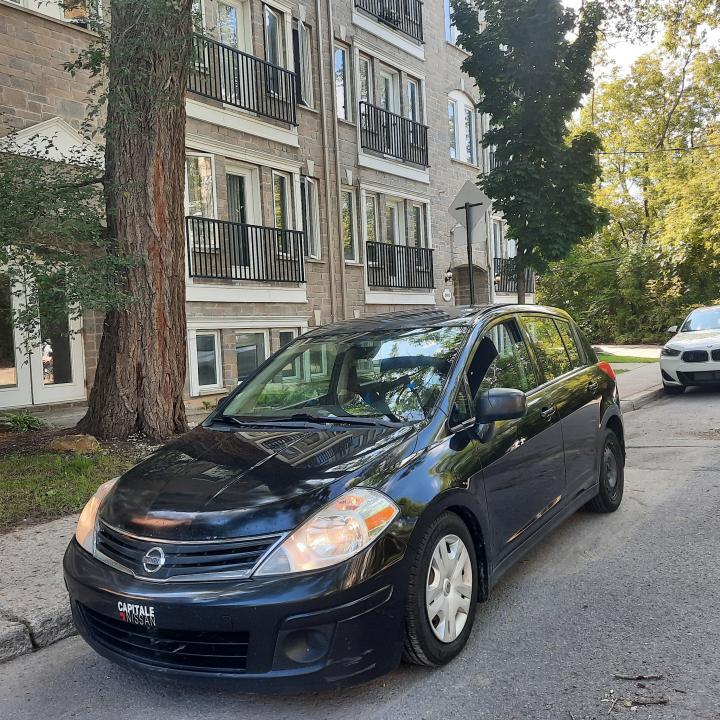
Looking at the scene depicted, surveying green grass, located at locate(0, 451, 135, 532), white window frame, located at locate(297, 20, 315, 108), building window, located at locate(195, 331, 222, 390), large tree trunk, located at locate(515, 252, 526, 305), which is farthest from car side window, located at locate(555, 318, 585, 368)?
white window frame, located at locate(297, 20, 315, 108)

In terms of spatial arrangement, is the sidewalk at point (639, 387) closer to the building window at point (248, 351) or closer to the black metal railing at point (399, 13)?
the building window at point (248, 351)

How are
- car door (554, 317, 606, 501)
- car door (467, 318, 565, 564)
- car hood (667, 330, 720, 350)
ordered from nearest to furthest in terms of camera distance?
1. car door (467, 318, 565, 564)
2. car door (554, 317, 606, 501)
3. car hood (667, 330, 720, 350)

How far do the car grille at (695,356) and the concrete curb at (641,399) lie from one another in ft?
3.03

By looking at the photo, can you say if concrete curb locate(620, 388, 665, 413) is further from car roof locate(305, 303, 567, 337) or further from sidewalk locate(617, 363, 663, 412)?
car roof locate(305, 303, 567, 337)

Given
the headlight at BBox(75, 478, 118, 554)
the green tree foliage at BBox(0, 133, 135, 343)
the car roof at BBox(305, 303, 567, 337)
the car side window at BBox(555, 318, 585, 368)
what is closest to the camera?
the headlight at BBox(75, 478, 118, 554)

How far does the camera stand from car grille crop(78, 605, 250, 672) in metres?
2.67

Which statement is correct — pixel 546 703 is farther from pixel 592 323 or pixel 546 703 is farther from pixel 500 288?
pixel 592 323

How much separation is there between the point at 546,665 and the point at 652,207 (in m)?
34.1

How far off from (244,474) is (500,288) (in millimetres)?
21609

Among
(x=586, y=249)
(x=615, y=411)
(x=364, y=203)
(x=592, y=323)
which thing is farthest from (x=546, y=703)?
(x=586, y=249)

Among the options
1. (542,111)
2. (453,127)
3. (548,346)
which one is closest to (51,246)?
(548,346)

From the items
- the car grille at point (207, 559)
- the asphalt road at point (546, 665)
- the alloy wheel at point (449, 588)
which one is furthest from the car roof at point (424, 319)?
the car grille at point (207, 559)

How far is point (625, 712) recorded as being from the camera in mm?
2771

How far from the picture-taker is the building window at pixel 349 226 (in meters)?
16.8
